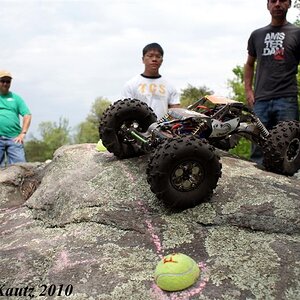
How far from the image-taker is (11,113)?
609 centimetres

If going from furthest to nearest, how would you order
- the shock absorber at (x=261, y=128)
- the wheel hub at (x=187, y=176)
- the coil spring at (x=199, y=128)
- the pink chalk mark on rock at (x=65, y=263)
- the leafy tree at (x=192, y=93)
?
the leafy tree at (x=192, y=93)
the shock absorber at (x=261, y=128)
the coil spring at (x=199, y=128)
the wheel hub at (x=187, y=176)
the pink chalk mark on rock at (x=65, y=263)

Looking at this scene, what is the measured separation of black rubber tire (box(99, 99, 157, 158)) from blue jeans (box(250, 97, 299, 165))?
138 cm

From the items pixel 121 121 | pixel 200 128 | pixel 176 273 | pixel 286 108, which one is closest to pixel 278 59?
pixel 286 108

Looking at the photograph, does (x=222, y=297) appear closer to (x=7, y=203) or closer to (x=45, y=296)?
(x=45, y=296)

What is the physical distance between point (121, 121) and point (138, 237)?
1438 millimetres

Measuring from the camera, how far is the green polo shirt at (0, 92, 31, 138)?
19.7 feet

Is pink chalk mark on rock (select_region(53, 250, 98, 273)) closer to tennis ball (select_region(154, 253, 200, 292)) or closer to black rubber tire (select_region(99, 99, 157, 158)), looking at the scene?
tennis ball (select_region(154, 253, 200, 292))

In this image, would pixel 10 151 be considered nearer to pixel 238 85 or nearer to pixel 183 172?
pixel 183 172

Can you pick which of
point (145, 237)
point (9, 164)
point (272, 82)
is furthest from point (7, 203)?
point (272, 82)

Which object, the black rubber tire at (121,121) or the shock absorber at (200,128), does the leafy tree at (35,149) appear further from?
the shock absorber at (200,128)

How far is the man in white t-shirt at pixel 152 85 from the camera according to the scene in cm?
506

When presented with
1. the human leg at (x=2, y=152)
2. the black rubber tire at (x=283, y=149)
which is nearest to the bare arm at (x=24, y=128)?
the human leg at (x=2, y=152)

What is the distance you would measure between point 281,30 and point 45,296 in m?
3.77

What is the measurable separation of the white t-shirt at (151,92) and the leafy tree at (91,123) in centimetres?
3180
